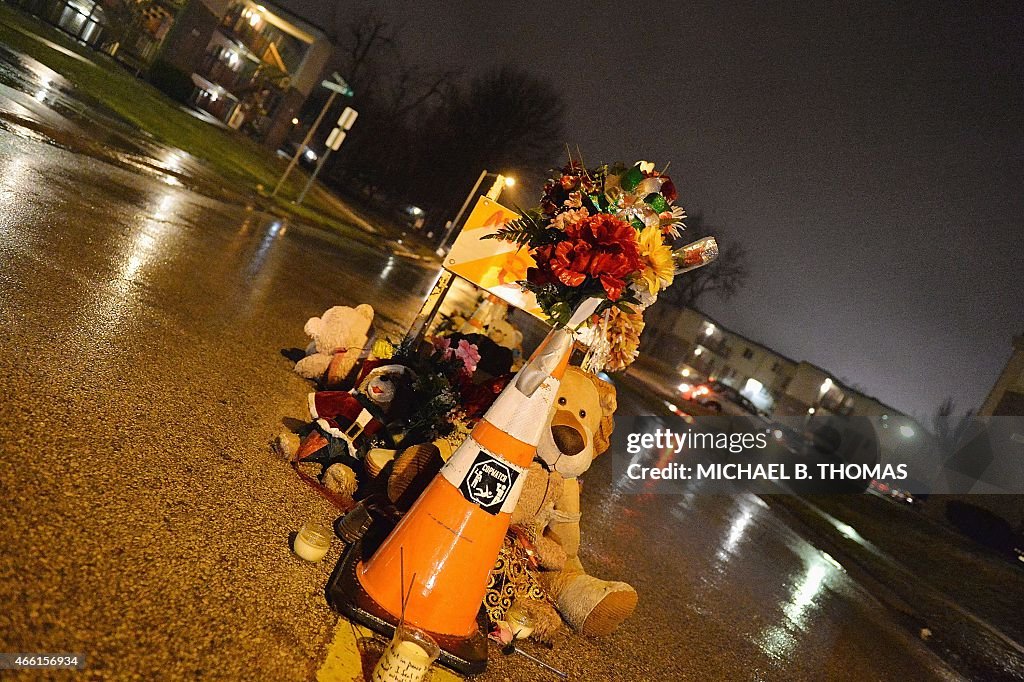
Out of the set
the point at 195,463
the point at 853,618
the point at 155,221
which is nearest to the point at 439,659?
the point at 195,463

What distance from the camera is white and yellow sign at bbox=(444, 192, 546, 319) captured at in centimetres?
492

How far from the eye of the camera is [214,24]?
142 feet

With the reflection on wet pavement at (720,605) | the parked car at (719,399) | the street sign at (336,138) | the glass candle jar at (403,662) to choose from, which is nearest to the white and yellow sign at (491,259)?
the reflection on wet pavement at (720,605)

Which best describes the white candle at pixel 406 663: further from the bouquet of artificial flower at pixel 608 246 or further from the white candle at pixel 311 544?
the bouquet of artificial flower at pixel 608 246

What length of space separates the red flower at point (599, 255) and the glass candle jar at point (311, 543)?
1.68m

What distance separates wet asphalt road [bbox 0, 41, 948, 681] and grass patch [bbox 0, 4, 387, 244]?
509 inches

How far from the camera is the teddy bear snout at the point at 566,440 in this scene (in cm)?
368

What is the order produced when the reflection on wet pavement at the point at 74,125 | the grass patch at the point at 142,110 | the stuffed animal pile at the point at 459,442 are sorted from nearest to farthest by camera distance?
the stuffed animal pile at the point at 459,442 < the reflection on wet pavement at the point at 74,125 < the grass patch at the point at 142,110

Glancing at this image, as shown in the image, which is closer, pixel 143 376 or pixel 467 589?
pixel 467 589

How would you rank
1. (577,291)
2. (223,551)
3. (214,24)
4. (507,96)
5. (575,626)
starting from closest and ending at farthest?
(223,551) < (577,291) < (575,626) < (214,24) < (507,96)

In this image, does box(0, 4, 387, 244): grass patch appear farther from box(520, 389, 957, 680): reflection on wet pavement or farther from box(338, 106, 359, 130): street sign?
box(520, 389, 957, 680): reflection on wet pavement

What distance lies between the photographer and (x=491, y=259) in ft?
16.3

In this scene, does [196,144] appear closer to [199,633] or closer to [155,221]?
[155,221]

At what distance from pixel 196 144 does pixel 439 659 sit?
26134 millimetres
